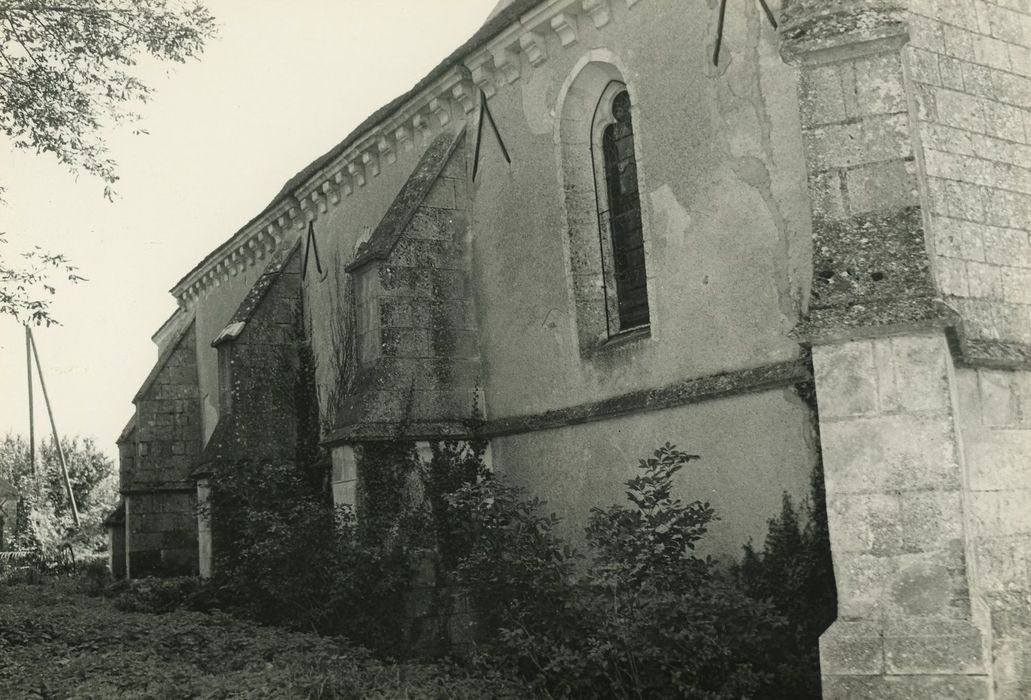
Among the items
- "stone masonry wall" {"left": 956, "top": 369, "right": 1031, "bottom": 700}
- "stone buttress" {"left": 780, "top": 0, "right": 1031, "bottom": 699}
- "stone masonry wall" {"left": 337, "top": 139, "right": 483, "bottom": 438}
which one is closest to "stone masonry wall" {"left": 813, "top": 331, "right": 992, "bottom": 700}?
"stone buttress" {"left": 780, "top": 0, "right": 1031, "bottom": 699}

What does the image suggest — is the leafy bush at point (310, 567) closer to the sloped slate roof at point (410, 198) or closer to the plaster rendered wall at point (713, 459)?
the plaster rendered wall at point (713, 459)

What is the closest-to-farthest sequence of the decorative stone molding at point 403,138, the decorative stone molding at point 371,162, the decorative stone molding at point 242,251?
1. the decorative stone molding at point 403,138
2. the decorative stone molding at point 371,162
3. the decorative stone molding at point 242,251

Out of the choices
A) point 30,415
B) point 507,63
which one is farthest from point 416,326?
point 30,415

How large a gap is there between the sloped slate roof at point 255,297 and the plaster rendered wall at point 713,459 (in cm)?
686

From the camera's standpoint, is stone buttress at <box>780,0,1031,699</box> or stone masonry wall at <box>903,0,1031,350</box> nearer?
stone buttress at <box>780,0,1031,699</box>

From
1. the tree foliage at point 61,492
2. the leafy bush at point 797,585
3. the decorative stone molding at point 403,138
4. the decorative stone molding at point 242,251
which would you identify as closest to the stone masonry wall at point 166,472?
the decorative stone molding at point 242,251

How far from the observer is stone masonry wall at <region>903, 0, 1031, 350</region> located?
7344 millimetres

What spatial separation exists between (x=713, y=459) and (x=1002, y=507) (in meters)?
2.50

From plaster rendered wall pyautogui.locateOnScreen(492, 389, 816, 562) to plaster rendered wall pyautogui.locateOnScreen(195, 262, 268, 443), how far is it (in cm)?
1092

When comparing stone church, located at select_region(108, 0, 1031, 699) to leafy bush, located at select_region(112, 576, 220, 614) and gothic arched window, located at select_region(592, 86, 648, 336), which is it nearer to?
gothic arched window, located at select_region(592, 86, 648, 336)

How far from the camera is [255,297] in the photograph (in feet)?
54.4

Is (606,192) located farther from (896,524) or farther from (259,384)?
(259,384)

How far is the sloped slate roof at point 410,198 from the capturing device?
12000 mm

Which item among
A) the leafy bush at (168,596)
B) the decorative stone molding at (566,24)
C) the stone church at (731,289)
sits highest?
the decorative stone molding at (566,24)
